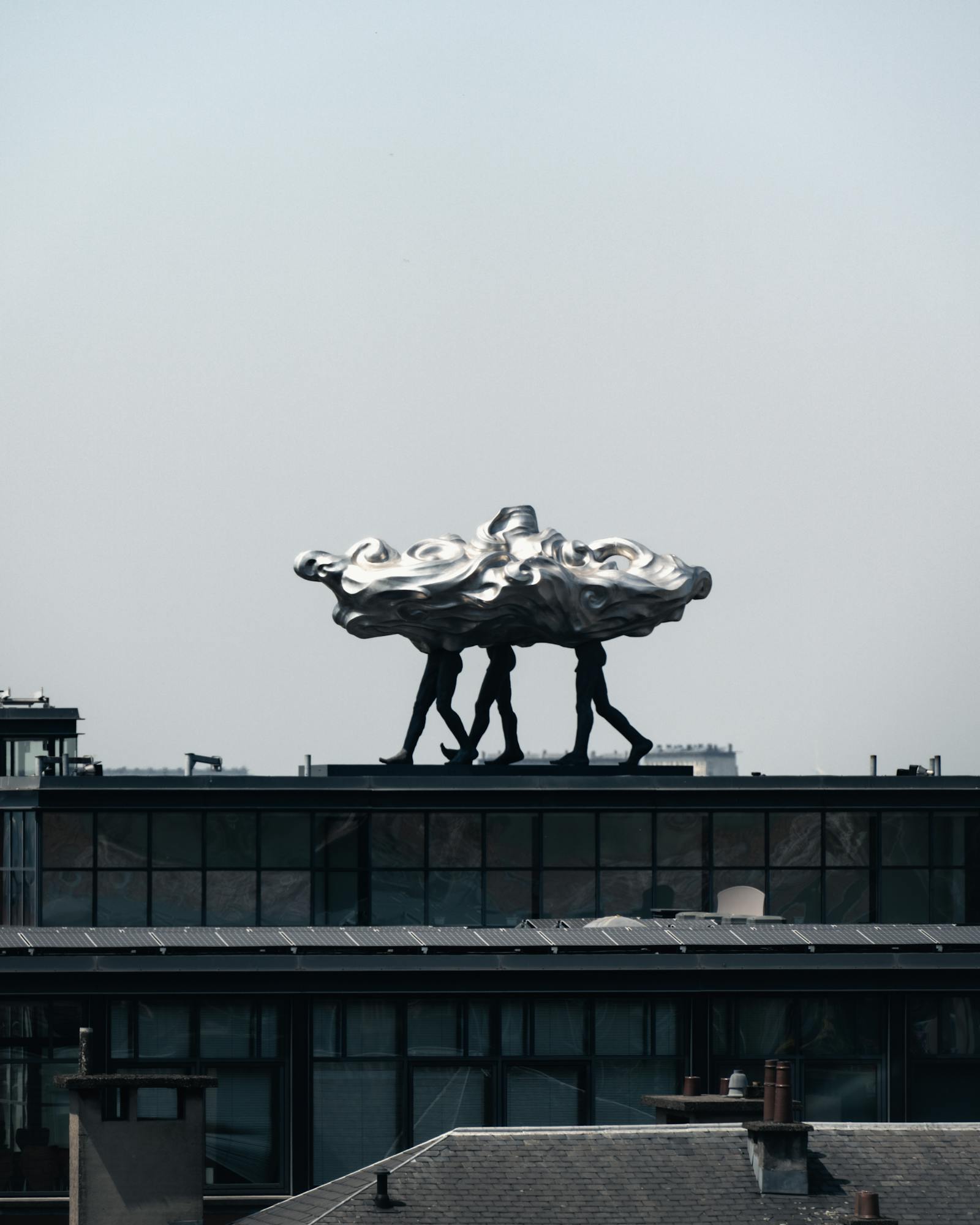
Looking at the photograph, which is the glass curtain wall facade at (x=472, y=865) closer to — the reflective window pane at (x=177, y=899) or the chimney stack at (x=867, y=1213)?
the reflective window pane at (x=177, y=899)

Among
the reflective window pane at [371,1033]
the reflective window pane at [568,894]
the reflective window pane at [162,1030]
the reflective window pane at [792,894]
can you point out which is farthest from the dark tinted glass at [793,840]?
the reflective window pane at [162,1030]

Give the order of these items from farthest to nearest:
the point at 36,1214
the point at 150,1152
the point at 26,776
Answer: the point at 26,776 < the point at 36,1214 < the point at 150,1152

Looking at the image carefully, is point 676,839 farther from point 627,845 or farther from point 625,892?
point 625,892

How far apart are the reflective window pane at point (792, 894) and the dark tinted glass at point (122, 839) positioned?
1957cm

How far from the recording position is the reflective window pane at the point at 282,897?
267 feet

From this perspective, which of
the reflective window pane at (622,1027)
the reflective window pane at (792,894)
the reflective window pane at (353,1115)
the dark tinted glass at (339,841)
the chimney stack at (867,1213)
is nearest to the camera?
the chimney stack at (867,1213)

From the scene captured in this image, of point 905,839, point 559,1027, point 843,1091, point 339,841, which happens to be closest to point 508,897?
point 339,841

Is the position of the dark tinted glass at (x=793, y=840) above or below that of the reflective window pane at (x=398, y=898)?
above

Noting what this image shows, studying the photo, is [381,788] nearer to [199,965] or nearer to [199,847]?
[199,847]

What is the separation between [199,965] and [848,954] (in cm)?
1677

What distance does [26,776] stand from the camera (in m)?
79.9

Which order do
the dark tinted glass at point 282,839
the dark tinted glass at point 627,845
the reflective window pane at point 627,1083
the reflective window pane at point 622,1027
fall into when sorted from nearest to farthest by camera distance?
the reflective window pane at point 627,1083 < the reflective window pane at point 622,1027 < the dark tinted glass at point 282,839 < the dark tinted glass at point 627,845

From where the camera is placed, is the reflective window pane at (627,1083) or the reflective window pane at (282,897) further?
the reflective window pane at (282,897)

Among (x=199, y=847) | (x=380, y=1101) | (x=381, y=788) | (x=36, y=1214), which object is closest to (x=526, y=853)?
(x=381, y=788)
